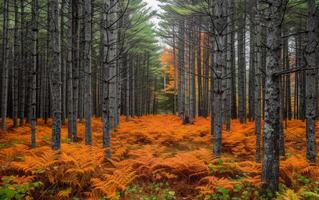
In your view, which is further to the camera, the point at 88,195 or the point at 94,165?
the point at 94,165

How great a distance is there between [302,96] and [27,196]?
1603cm

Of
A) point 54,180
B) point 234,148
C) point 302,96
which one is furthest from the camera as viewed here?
point 302,96

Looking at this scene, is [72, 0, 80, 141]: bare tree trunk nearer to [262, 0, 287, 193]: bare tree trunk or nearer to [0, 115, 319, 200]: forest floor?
[0, 115, 319, 200]: forest floor

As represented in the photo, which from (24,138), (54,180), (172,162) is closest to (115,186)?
(54,180)

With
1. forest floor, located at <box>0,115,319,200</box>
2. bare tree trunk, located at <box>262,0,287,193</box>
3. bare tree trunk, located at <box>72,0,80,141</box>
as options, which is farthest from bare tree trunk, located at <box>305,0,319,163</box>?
bare tree trunk, located at <box>72,0,80,141</box>

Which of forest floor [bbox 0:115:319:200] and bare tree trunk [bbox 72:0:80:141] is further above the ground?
bare tree trunk [bbox 72:0:80:141]

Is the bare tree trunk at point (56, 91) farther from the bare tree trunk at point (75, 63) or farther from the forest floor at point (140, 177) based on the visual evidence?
the bare tree trunk at point (75, 63)

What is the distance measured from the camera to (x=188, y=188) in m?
5.06

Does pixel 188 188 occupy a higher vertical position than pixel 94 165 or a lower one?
lower

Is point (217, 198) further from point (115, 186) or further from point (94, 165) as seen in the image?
point (94, 165)

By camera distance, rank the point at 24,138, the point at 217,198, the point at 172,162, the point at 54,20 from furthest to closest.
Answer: the point at 24,138 → the point at 54,20 → the point at 172,162 → the point at 217,198

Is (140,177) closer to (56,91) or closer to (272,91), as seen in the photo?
(56,91)

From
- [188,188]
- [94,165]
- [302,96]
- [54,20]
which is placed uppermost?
[54,20]

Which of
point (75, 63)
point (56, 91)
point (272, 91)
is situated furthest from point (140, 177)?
point (75, 63)
